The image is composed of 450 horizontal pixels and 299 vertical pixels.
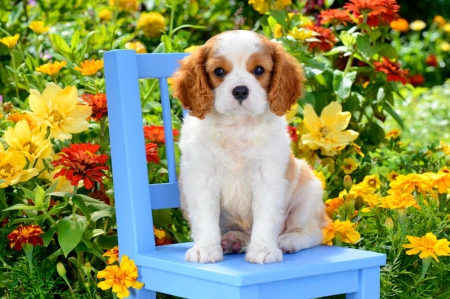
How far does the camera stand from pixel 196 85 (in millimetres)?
2652

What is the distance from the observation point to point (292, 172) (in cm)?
285

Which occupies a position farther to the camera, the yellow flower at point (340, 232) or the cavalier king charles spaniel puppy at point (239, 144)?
the yellow flower at point (340, 232)

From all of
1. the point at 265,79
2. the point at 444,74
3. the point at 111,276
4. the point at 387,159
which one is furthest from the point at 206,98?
the point at 444,74

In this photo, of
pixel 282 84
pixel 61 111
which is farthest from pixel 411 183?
pixel 61 111

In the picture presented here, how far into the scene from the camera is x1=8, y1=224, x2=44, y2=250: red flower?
2.96m

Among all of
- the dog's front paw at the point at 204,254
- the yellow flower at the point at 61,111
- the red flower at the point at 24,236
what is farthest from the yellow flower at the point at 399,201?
the red flower at the point at 24,236

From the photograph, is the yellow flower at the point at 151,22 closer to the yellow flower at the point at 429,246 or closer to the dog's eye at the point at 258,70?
the dog's eye at the point at 258,70

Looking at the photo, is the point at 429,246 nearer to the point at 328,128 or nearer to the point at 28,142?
the point at 328,128

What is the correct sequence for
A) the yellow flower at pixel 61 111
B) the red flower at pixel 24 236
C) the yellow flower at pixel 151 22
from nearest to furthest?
the red flower at pixel 24 236, the yellow flower at pixel 61 111, the yellow flower at pixel 151 22

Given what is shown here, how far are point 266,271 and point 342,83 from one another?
1.86 meters

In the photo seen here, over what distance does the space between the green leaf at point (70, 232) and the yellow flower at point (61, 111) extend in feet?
1.10

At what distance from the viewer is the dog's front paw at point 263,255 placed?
2.53 m

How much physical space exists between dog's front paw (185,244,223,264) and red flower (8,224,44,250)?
689 millimetres

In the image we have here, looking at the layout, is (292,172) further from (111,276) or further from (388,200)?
(111,276)
